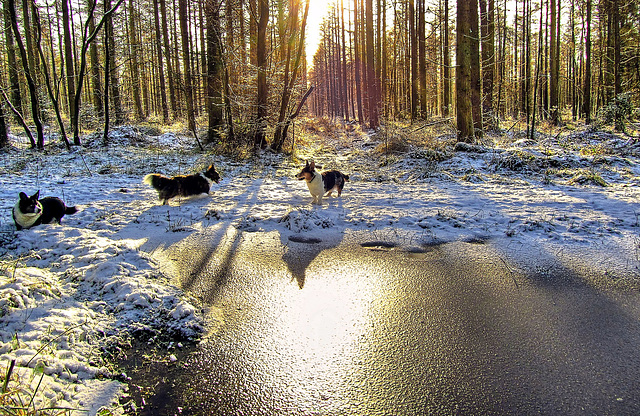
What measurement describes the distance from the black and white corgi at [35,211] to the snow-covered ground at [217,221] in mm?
218

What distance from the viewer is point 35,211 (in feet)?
16.3

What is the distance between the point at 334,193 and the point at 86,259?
5.97 meters

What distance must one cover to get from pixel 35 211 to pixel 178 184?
2930mm

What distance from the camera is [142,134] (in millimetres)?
17297

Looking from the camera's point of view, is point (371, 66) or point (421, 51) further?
point (371, 66)

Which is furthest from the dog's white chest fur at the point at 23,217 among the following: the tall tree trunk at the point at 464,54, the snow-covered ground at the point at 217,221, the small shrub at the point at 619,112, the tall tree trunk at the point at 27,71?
the small shrub at the point at 619,112

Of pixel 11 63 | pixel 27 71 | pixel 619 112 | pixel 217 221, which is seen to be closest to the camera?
pixel 217 221

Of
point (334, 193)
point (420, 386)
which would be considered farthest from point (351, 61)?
point (420, 386)

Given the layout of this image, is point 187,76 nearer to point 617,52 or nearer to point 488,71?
point 488,71

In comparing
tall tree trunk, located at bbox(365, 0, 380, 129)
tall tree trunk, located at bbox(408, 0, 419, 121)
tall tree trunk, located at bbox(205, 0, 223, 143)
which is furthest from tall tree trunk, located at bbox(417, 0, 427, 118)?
tall tree trunk, located at bbox(205, 0, 223, 143)

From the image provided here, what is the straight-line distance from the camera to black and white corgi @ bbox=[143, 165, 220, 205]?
24.2ft

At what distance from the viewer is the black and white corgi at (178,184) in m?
7.37

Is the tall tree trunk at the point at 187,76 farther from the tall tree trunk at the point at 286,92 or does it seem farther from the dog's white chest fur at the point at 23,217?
the dog's white chest fur at the point at 23,217

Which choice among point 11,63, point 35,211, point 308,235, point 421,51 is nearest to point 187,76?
point 11,63
